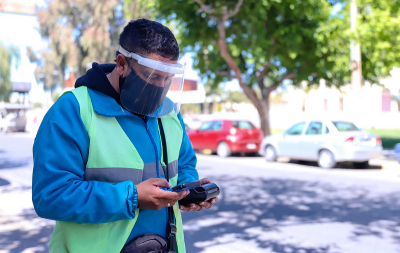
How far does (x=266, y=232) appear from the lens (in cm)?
543

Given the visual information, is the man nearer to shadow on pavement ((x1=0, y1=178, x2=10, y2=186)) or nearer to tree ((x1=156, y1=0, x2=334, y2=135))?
shadow on pavement ((x1=0, y1=178, x2=10, y2=186))

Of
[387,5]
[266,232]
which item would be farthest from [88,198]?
[387,5]

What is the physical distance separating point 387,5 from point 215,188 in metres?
15.3

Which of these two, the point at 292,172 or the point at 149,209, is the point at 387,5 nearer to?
the point at 292,172

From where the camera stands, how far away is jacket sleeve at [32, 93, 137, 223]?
1.49 metres

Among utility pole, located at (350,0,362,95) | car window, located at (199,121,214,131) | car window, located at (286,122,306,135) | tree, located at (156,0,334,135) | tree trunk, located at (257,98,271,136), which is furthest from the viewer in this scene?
tree trunk, located at (257,98,271,136)

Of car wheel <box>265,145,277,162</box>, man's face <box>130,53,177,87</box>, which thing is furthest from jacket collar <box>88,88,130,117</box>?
car wheel <box>265,145,277,162</box>

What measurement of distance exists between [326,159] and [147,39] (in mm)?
10907

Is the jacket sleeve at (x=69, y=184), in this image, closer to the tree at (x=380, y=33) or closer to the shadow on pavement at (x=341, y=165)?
the shadow on pavement at (x=341, y=165)

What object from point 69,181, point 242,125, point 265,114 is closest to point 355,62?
point 242,125

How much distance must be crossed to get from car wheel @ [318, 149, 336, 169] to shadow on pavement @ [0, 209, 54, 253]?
27.2 ft

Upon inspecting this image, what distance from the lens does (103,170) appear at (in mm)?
1608

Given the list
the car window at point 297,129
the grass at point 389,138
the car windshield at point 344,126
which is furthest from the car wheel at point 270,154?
the grass at point 389,138

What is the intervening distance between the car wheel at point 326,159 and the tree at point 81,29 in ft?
81.6
